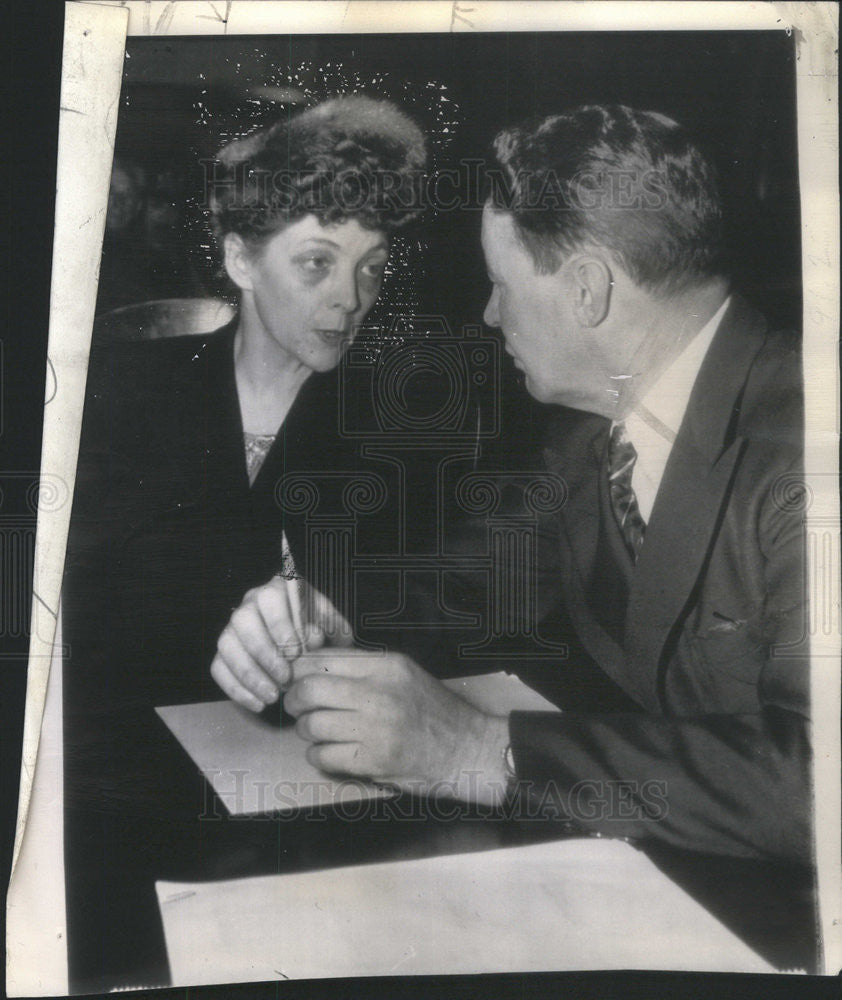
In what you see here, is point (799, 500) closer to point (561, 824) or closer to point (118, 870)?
point (561, 824)

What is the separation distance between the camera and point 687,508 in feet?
4.58

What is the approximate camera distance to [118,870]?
4.61ft

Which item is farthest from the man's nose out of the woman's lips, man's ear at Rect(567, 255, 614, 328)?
the woman's lips

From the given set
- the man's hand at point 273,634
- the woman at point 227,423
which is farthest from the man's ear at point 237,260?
the man's hand at point 273,634

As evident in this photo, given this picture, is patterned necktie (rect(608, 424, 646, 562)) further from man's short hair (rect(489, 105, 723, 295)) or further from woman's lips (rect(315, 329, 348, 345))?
woman's lips (rect(315, 329, 348, 345))

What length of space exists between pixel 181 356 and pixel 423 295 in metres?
0.40

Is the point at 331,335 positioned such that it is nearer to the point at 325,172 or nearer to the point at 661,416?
the point at 325,172

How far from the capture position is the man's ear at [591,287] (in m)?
1.40

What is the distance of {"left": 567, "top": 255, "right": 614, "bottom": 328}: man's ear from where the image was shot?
1398mm

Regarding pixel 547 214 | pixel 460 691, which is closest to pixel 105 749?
pixel 460 691

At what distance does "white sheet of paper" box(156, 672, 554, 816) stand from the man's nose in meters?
0.58

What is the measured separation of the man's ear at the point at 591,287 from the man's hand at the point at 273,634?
2.03 ft

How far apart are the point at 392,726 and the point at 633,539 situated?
48 cm

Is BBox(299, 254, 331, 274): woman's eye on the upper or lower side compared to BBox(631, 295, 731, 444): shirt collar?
upper
